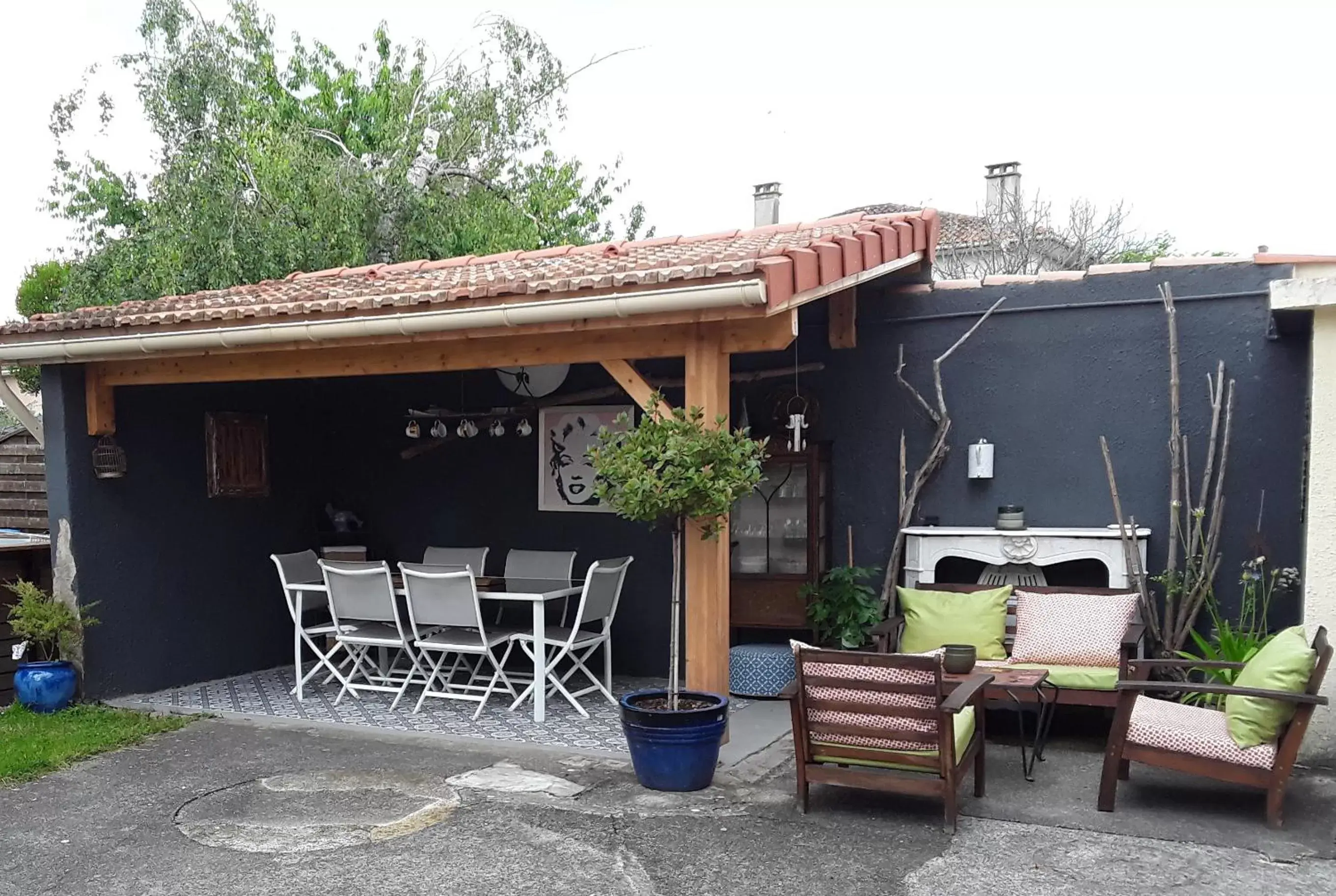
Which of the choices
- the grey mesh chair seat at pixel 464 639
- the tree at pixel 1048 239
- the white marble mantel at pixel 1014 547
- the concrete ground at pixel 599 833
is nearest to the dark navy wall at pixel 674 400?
the white marble mantel at pixel 1014 547

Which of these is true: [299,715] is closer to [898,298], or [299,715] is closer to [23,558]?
[23,558]

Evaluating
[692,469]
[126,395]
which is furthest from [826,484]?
[126,395]

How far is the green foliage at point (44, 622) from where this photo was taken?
19.0ft

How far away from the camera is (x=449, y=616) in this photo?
5.64 metres

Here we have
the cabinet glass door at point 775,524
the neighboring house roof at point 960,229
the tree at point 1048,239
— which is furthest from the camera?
the neighboring house roof at point 960,229

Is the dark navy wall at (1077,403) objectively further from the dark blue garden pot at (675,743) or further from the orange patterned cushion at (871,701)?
the orange patterned cushion at (871,701)

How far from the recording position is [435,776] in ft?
15.0

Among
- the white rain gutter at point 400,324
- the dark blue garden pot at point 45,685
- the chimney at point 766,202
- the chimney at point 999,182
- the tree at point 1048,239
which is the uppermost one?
the chimney at point 766,202

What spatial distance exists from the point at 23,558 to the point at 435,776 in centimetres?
337

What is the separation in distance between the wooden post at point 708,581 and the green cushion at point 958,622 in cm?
130

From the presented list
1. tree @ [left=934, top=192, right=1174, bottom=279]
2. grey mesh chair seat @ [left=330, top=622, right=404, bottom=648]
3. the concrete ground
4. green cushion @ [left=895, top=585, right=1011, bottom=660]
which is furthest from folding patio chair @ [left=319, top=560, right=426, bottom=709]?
tree @ [left=934, top=192, right=1174, bottom=279]

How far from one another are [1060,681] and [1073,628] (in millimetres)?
405

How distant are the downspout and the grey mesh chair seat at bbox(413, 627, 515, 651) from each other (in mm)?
2633

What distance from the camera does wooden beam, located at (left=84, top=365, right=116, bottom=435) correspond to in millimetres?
6102
